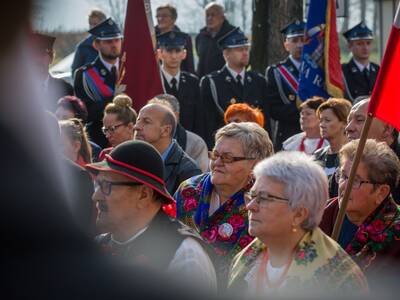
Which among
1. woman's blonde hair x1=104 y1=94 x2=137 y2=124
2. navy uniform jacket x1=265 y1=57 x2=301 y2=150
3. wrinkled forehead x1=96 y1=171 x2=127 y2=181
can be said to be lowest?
navy uniform jacket x1=265 y1=57 x2=301 y2=150

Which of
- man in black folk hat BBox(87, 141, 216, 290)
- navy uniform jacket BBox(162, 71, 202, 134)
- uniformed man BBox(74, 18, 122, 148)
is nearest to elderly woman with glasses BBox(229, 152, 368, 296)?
man in black folk hat BBox(87, 141, 216, 290)

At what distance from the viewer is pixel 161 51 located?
10883 mm

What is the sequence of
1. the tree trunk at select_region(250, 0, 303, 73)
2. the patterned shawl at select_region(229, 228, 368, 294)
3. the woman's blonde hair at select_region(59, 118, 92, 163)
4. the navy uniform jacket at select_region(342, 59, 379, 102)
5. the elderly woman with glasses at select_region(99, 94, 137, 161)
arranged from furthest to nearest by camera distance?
the tree trunk at select_region(250, 0, 303, 73)
the navy uniform jacket at select_region(342, 59, 379, 102)
the elderly woman with glasses at select_region(99, 94, 137, 161)
the woman's blonde hair at select_region(59, 118, 92, 163)
the patterned shawl at select_region(229, 228, 368, 294)

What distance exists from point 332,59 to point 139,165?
6.48m

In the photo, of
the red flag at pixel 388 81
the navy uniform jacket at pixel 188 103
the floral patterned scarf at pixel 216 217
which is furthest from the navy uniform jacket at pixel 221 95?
the red flag at pixel 388 81

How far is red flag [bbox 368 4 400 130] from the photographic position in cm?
500

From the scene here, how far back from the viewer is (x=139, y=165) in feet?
13.5

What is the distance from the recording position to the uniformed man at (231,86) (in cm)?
1079

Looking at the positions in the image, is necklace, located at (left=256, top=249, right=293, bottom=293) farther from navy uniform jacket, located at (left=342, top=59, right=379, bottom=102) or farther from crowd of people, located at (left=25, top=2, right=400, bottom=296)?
navy uniform jacket, located at (left=342, top=59, right=379, bottom=102)

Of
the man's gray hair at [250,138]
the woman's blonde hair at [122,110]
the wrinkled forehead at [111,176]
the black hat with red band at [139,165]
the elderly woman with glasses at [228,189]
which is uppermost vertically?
the black hat with red band at [139,165]

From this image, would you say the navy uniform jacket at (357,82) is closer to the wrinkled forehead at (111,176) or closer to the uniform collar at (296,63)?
the uniform collar at (296,63)

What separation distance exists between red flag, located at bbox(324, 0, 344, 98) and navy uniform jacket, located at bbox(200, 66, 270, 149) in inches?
41.3

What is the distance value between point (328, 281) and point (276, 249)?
0.31 metres

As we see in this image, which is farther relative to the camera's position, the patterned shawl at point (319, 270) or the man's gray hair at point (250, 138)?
the man's gray hair at point (250, 138)
